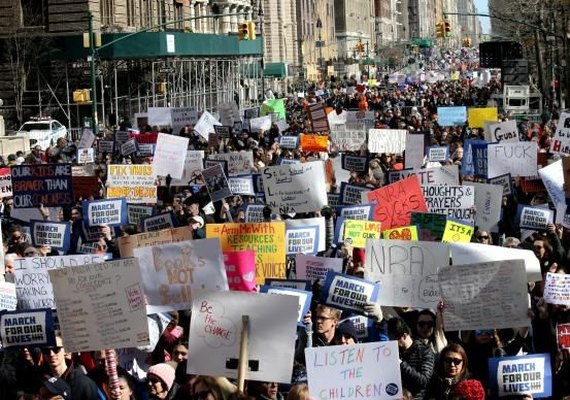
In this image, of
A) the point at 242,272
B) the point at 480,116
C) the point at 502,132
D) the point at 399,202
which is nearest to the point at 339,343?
the point at 242,272

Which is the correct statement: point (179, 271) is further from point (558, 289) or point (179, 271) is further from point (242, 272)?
point (558, 289)

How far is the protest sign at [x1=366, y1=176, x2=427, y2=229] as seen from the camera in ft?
45.3

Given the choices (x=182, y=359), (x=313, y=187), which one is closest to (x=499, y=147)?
(x=313, y=187)

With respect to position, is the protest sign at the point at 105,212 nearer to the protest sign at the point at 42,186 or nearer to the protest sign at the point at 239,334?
the protest sign at the point at 42,186

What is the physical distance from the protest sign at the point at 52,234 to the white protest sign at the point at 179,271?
15.0ft

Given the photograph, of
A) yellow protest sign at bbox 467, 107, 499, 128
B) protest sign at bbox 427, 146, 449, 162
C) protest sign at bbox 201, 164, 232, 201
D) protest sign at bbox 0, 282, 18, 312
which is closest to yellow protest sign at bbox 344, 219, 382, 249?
protest sign at bbox 0, 282, 18, 312

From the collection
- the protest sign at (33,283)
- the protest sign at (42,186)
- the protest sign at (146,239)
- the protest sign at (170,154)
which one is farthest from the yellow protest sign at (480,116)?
the protest sign at (33,283)

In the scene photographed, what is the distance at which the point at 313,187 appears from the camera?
15156mm

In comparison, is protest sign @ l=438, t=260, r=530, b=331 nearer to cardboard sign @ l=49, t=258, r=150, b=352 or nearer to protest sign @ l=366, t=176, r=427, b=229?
cardboard sign @ l=49, t=258, r=150, b=352

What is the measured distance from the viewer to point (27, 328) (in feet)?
29.9

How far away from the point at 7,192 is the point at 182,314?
8199 millimetres

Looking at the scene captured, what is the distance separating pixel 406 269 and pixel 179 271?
168 centimetres

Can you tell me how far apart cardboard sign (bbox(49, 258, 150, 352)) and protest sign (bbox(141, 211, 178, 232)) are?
18.2 ft

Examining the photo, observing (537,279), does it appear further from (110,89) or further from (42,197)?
(110,89)
